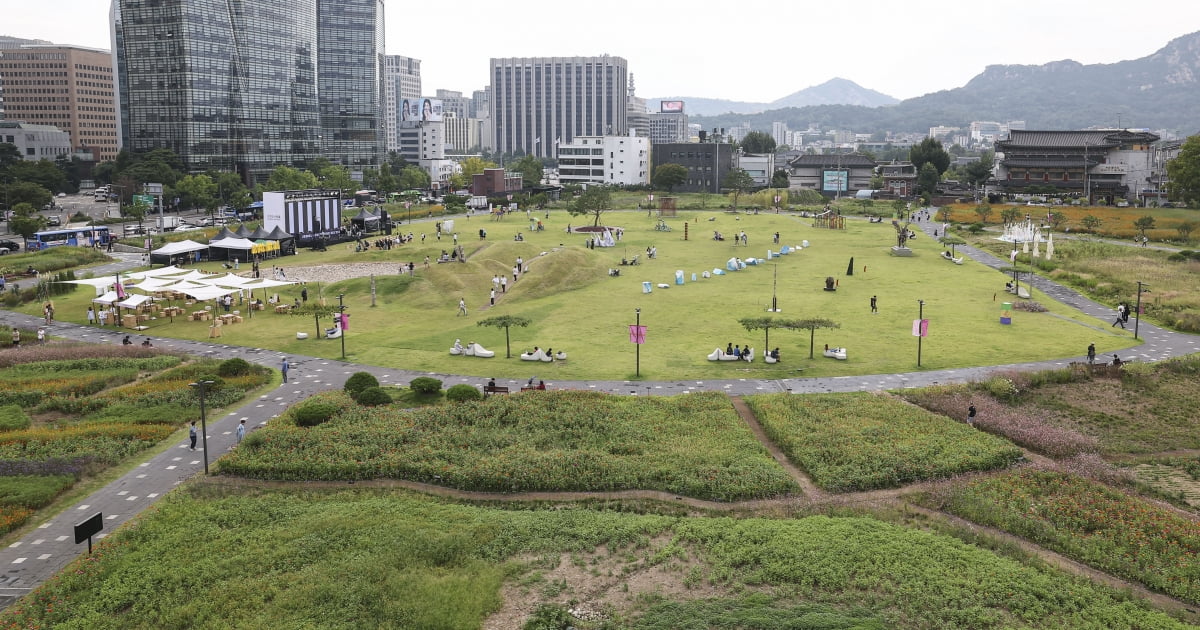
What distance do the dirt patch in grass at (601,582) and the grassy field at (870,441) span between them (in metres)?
8.49

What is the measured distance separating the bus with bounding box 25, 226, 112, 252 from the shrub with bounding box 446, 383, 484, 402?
7390 centimetres

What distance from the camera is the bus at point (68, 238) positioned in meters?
94.8

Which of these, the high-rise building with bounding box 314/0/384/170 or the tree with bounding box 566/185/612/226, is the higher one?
the high-rise building with bounding box 314/0/384/170

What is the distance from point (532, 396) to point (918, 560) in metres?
20.0

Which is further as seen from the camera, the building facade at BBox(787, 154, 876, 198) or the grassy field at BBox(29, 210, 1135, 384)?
the building facade at BBox(787, 154, 876, 198)

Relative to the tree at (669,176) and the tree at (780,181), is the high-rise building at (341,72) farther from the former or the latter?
the tree at (780,181)

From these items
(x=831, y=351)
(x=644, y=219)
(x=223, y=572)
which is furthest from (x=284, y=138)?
(x=223, y=572)

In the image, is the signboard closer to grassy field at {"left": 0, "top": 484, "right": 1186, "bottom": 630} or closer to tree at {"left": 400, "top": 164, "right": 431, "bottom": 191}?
tree at {"left": 400, "top": 164, "right": 431, "bottom": 191}

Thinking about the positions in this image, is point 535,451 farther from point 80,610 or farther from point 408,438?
point 80,610

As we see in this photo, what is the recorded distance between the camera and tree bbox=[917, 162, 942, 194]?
166375 mm

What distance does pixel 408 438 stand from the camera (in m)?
35.9

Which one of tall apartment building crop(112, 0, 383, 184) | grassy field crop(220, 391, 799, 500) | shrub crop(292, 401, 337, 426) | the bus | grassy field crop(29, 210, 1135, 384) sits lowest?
grassy field crop(220, 391, 799, 500)

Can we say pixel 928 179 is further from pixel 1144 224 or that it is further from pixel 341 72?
pixel 341 72

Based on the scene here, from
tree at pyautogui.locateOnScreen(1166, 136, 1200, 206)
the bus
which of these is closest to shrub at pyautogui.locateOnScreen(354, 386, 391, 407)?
the bus
